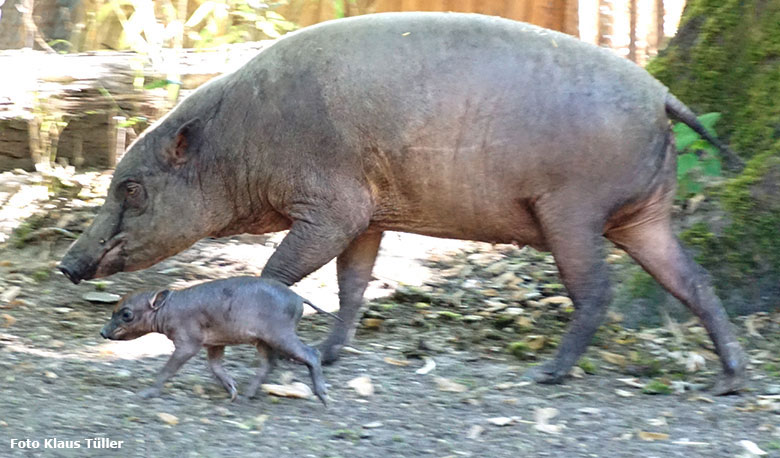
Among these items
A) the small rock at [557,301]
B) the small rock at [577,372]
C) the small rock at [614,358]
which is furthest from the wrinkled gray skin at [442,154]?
the small rock at [557,301]

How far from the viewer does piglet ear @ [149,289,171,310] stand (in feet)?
15.6

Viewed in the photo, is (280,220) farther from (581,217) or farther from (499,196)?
(581,217)

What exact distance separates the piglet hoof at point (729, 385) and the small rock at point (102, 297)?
3.31m

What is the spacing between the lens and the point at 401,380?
5184 mm

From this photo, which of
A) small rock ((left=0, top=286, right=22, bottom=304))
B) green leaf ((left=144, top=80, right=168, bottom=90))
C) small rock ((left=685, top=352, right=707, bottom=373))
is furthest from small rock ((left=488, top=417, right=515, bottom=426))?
green leaf ((left=144, top=80, right=168, bottom=90))

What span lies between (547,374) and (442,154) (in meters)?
1.15

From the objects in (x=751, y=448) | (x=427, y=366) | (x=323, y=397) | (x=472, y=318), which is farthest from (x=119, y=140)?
(x=751, y=448)

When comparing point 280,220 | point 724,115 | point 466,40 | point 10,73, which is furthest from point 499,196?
point 10,73

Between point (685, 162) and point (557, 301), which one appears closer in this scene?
point (685, 162)

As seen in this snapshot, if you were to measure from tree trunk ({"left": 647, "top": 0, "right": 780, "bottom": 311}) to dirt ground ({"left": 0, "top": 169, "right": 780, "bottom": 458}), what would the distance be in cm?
33

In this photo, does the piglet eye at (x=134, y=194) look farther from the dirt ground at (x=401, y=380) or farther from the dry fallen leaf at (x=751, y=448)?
the dry fallen leaf at (x=751, y=448)

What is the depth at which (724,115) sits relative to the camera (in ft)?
21.9

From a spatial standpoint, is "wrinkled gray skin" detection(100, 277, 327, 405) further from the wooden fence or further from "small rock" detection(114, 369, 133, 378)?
the wooden fence

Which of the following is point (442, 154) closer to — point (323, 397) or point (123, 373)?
point (323, 397)
